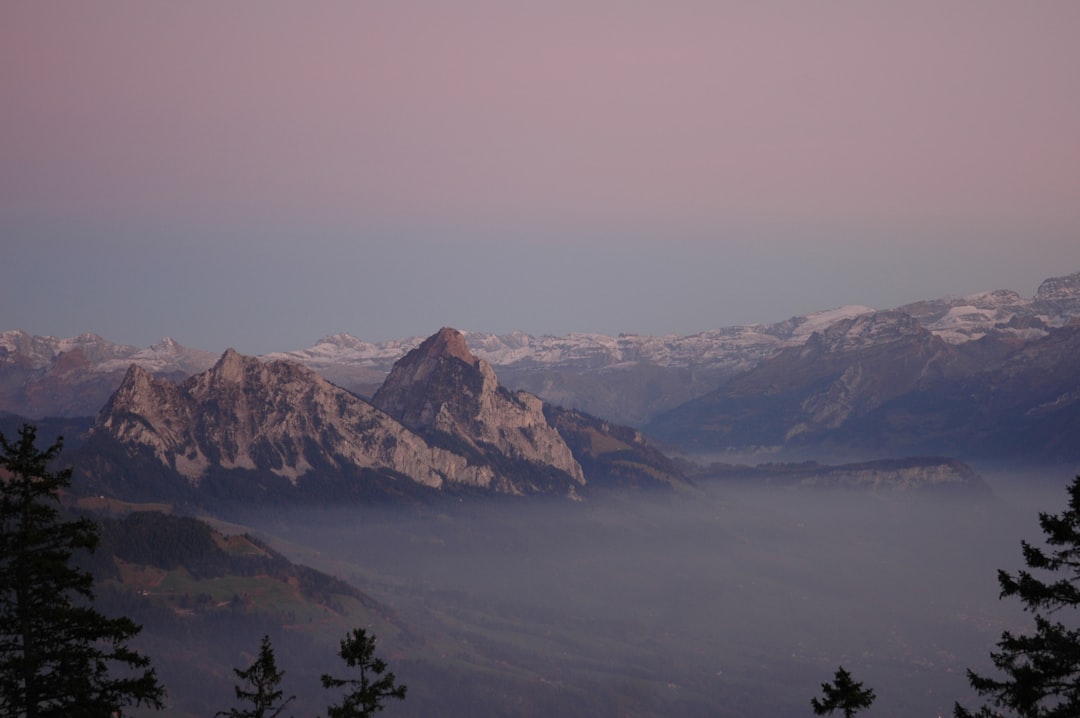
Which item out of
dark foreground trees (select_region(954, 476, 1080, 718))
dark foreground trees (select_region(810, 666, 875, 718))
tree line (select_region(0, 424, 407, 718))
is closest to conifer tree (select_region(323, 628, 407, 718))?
tree line (select_region(0, 424, 407, 718))

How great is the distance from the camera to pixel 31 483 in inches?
2279

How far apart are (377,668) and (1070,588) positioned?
122ft

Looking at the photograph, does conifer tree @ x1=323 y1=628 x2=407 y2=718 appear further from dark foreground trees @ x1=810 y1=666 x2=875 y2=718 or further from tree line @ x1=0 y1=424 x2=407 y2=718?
dark foreground trees @ x1=810 y1=666 x2=875 y2=718

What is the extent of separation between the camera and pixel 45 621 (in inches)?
2270

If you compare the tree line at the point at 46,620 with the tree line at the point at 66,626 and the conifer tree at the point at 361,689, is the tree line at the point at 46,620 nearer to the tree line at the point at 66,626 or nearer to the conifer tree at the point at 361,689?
the tree line at the point at 66,626

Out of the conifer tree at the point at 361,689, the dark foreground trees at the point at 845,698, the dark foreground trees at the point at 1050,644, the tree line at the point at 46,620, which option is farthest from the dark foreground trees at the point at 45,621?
the dark foreground trees at the point at 1050,644

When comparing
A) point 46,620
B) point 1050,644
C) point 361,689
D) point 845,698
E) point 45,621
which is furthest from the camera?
point 361,689

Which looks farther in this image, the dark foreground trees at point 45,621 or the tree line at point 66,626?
the dark foreground trees at point 45,621

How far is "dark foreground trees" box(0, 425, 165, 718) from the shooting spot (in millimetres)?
56906

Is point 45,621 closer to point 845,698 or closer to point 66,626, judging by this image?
point 66,626

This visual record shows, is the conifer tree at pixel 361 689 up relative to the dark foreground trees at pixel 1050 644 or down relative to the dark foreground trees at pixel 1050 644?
down

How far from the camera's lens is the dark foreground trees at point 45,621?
56.9 m

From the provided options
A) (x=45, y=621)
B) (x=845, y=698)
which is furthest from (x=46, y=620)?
(x=845, y=698)

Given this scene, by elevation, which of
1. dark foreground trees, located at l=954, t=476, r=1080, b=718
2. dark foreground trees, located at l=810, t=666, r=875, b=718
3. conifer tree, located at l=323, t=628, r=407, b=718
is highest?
dark foreground trees, located at l=954, t=476, r=1080, b=718
